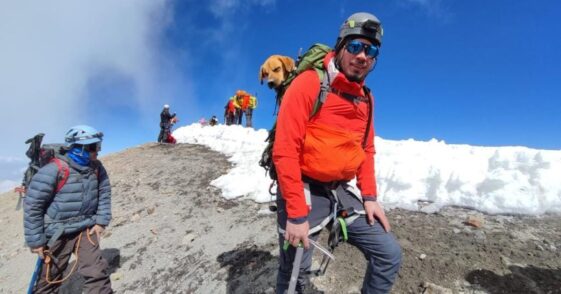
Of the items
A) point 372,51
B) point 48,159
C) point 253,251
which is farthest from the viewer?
point 253,251

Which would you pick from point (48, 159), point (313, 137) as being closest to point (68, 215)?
point (48, 159)

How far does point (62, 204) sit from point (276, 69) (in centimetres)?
373

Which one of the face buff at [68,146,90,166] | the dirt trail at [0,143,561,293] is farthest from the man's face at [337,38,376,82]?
the face buff at [68,146,90,166]

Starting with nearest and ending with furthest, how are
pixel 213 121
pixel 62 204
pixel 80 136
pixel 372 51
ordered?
1. pixel 372 51
2. pixel 62 204
3. pixel 80 136
4. pixel 213 121

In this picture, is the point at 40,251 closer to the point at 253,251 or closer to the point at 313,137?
the point at 253,251

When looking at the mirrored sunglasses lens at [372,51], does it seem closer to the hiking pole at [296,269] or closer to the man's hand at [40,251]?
the hiking pole at [296,269]

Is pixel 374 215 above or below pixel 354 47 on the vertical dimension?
below

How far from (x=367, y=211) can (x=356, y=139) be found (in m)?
0.67

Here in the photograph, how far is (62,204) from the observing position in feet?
15.1

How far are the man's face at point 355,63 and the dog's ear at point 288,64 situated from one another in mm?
602

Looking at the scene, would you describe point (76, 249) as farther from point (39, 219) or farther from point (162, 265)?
point (162, 265)

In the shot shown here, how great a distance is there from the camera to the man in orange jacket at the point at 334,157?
2.63 m

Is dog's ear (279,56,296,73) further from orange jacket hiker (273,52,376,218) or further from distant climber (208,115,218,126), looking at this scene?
distant climber (208,115,218,126)

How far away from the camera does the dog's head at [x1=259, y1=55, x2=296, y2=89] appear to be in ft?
10.7
